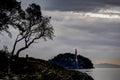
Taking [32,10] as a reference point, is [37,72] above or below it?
below

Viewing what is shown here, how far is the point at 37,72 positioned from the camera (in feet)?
238

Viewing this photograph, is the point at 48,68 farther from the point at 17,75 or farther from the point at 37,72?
the point at 17,75

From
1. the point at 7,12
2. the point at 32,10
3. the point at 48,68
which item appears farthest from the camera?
the point at 32,10

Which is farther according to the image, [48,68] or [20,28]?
[20,28]

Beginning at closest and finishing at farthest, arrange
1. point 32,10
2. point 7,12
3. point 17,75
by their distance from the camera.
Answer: point 17,75 → point 7,12 → point 32,10

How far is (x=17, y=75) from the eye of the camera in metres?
69.2

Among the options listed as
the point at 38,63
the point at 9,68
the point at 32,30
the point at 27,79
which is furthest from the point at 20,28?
the point at 27,79

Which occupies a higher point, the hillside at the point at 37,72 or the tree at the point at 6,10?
the tree at the point at 6,10

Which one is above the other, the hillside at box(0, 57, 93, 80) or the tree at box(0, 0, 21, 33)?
the tree at box(0, 0, 21, 33)

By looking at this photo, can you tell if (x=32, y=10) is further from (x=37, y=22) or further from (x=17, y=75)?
(x=17, y=75)

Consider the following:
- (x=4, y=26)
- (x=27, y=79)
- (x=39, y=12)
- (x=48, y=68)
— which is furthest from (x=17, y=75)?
(x=39, y=12)

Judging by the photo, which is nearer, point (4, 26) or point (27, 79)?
point (27, 79)

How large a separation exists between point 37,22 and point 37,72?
17.4 metres

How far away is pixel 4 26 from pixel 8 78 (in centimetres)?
2009
